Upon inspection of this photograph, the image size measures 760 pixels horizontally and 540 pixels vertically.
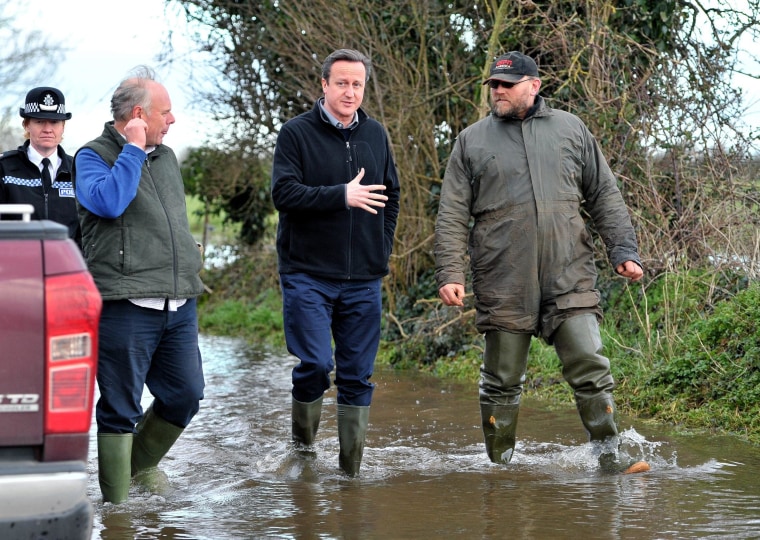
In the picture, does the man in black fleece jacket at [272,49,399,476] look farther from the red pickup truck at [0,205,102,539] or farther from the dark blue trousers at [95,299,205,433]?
the red pickup truck at [0,205,102,539]

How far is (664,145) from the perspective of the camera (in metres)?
9.52

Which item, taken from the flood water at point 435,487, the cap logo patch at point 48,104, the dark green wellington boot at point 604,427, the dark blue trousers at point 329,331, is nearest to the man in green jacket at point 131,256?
the flood water at point 435,487

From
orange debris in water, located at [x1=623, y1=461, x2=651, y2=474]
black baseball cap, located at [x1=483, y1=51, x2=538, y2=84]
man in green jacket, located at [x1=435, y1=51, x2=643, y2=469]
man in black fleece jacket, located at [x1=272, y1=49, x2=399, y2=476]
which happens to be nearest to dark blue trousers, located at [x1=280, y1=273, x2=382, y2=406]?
man in black fleece jacket, located at [x1=272, y1=49, x2=399, y2=476]

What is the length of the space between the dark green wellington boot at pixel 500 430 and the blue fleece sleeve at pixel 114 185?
2439 millimetres

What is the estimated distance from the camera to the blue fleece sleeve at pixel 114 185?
5215 mm

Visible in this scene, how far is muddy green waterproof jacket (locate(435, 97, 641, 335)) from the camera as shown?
6.37 m

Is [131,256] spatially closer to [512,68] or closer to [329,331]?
[329,331]

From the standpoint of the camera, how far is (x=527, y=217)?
6.36 m

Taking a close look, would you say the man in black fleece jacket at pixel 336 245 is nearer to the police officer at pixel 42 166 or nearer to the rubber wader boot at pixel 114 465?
the rubber wader boot at pixel 114 465

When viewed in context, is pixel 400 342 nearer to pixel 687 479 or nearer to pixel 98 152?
pixel 687 479

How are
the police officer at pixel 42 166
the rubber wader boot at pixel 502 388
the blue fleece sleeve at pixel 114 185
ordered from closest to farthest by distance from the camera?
1. the blue fleece sleeve at pixel 114 185
2. the rubber wader boot at pixel 502 388
3. the police officer at pixel 42 166

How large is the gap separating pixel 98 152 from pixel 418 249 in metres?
6.69

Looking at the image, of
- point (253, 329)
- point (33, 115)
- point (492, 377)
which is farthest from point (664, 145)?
point (253, 329)

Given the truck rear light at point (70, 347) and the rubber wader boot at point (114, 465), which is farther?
the rubber wader boot at point (114, 465)
